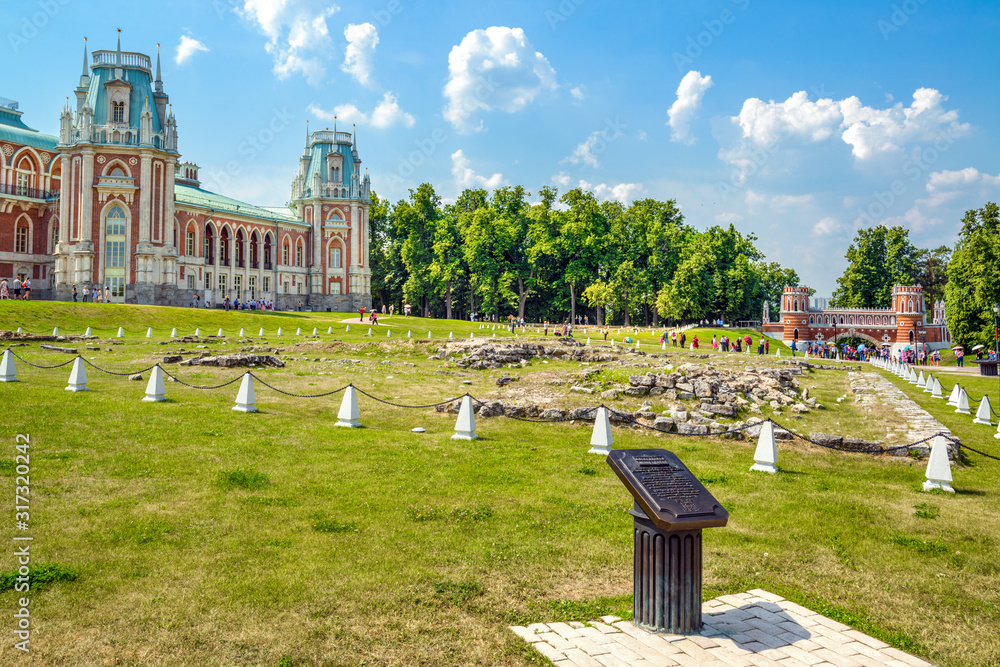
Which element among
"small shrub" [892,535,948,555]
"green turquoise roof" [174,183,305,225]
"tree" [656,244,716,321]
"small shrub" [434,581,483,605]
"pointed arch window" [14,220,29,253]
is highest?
"green turquoise roof" [174,183,305,225]

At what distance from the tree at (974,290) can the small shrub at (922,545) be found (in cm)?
5537

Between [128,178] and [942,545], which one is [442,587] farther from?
[128,178]

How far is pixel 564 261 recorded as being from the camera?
7400 cm

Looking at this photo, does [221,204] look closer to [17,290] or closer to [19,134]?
[19,134]

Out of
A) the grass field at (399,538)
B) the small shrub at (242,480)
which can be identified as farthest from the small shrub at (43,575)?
the small shrub at (242,480)

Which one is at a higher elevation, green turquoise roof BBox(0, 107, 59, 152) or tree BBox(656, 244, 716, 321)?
green turquoise roof BBox(0, 107, 59, 152)

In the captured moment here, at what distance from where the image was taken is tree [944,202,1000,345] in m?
52.8

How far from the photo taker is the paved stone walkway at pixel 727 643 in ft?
17.3

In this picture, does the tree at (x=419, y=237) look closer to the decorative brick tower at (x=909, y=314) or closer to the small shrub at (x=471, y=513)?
the decorative brick tower at (x=909, y=314)

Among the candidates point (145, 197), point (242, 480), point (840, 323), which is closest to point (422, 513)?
point (242, 480)

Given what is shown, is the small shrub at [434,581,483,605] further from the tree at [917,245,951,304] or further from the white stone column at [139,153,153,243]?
the tree at [917,245,951,304]

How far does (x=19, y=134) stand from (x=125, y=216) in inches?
723

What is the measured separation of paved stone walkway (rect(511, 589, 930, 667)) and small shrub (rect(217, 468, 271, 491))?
18.0ft

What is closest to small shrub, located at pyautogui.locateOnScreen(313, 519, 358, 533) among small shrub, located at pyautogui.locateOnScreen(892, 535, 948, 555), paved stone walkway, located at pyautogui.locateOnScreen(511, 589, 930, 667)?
paved stone walkway, located at pyautogui.locateOnScreen(511, 589, 930, 667)
